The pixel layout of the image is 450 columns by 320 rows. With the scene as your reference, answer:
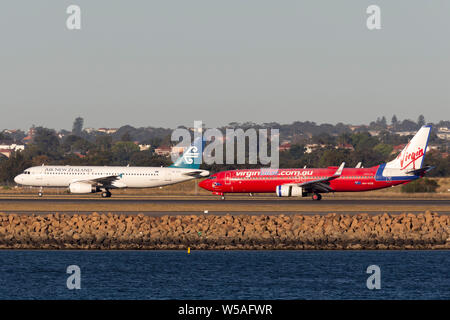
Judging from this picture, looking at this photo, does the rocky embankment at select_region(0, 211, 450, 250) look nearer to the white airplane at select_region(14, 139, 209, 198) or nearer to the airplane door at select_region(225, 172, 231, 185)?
the airplane door at select_region(225, 172, 231, 185)

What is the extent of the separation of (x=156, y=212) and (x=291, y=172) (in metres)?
24.2

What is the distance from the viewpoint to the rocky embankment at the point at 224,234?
4956 centimetres

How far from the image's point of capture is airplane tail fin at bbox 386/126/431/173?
8406cm

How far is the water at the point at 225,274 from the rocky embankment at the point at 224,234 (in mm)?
1745

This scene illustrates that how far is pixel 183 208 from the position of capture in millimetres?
68188

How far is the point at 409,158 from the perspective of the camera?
84562 mm

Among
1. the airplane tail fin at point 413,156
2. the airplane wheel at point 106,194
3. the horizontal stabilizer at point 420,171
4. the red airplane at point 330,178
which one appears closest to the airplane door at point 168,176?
the airplane wheel at point 106,194

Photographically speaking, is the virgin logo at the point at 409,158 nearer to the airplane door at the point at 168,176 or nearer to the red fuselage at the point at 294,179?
the red fuselage at the point at 294,179

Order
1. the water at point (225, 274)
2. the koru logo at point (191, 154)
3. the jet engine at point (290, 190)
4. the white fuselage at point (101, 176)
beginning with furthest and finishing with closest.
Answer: the koru logo at point (191, 154) → the white fuselage at point (101, 176) → the jet engine at point (290, 190) → the water at point (225, 274)

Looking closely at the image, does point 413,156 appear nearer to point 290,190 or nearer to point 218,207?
point 290,190
